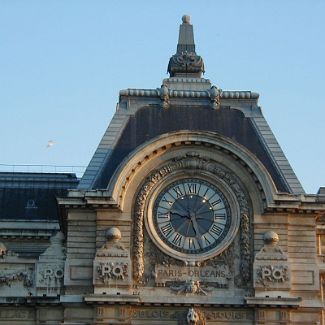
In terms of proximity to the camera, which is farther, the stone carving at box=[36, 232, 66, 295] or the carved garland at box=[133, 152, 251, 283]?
the carved garland at box=[133, 152, 251, 283]

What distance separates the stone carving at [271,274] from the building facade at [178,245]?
0.04 meters

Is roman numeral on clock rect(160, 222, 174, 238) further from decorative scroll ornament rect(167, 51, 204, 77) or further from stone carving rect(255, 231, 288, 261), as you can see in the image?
decorative scroll ornament rect(167, 51, 204, 77)

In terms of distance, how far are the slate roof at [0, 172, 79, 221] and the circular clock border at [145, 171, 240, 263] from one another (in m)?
11.0

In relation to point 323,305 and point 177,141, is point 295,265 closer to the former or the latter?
point 323,305

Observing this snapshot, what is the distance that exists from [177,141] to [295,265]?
6396 millimetres

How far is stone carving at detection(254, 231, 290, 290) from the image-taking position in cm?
5009

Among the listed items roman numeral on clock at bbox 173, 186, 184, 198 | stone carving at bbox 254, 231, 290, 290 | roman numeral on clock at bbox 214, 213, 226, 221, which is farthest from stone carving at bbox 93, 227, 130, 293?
stone carving at bbox 254, 231, 290, 290

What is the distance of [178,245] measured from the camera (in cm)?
5103

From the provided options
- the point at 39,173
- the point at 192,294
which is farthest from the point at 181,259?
the point at 39,173

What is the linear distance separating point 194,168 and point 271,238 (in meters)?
4.00

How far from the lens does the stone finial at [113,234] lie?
50.2 m

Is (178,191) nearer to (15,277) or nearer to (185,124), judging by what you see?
(185,124)

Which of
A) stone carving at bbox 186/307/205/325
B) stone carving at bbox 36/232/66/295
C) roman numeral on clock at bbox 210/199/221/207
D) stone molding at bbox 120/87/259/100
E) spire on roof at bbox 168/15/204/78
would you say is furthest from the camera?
spire on roof at bbox 168/15/204/78

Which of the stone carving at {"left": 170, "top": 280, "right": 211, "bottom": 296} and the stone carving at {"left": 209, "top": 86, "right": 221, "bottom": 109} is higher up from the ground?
the stone carving at {"left": 209, "top": 86, "right": 221, "bottom": 109}
